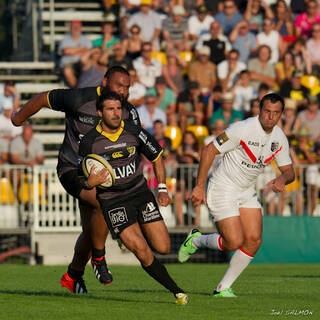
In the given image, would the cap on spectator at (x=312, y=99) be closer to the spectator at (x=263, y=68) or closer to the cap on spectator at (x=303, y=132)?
the cap on spectator at (x=303, y=132)

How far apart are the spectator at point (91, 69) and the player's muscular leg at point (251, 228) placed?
8910mm

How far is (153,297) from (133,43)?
1079 centimetres

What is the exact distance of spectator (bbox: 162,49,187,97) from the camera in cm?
1980

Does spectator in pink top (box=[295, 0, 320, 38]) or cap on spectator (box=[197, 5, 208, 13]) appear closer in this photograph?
cap on spectator (box=[197, 5, 208, 13])

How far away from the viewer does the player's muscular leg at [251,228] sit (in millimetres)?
10398

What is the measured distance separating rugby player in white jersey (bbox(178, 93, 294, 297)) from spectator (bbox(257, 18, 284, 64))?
34.2 feet

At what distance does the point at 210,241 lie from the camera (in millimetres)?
10781

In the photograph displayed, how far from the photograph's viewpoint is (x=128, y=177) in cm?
923

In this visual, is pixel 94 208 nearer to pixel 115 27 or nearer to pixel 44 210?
pixel 44 210

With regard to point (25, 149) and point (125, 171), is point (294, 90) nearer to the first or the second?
point (25, 149)

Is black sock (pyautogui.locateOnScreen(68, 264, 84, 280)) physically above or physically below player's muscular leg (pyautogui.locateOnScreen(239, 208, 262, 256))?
below

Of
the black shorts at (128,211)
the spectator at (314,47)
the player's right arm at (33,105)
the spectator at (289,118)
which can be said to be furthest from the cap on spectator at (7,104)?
the black shorts at (128,211)

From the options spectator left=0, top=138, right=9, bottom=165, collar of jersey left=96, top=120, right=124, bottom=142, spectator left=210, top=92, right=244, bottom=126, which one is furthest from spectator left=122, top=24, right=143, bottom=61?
collar of jersey left=96, top=120, right=124, bottom=142

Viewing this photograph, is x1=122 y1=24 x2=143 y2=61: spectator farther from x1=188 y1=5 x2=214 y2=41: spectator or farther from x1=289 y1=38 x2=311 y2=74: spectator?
x1=289 y1=38 x2=311 y2=74: spectator
